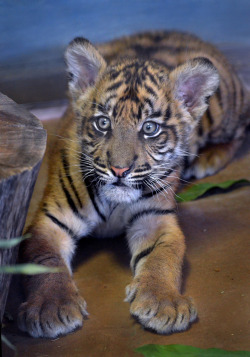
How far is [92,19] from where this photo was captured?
5.20 m

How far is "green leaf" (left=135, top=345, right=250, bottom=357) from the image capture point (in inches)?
88.9

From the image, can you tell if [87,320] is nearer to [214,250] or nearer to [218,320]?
[218,320]

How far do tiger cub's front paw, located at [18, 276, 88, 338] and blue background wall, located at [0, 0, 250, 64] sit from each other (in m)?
3.05

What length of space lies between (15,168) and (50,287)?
84 cm

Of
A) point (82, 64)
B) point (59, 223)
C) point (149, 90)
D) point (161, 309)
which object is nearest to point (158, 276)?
point (161, 309)

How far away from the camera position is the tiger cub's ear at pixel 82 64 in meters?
3.09

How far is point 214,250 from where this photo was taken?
124 inches

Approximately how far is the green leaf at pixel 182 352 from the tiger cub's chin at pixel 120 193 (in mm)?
787

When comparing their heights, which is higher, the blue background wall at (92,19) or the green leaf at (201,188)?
the blue background wall at (92,19)

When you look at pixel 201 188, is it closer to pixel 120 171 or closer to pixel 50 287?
pixel 120 171

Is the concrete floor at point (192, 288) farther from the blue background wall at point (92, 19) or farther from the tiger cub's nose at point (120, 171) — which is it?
the blue background wall at point (92, 19)

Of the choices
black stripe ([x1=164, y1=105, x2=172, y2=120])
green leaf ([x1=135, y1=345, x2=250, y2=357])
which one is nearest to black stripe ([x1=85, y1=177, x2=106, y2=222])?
black stripe ([x1=164, y1=105, x2=172, y2=120])

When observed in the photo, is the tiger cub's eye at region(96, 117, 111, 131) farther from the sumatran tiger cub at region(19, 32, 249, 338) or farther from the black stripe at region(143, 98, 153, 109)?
the black stripe at region(143, 98, 153, 109)

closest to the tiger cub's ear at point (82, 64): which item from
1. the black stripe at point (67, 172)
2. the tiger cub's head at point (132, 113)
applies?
the tiger cub's head at point (132, 113)
